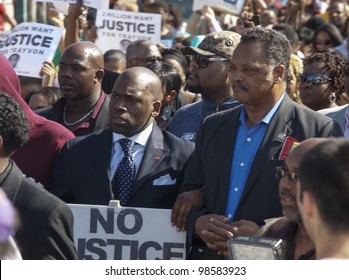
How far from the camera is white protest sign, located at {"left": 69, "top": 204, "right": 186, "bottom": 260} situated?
5594 mm

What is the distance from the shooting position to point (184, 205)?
5520mm

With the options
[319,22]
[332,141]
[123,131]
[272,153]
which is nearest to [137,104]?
[123,131]

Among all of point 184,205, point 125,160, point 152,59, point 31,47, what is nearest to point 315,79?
point 125,160

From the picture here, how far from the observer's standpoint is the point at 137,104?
247 inches

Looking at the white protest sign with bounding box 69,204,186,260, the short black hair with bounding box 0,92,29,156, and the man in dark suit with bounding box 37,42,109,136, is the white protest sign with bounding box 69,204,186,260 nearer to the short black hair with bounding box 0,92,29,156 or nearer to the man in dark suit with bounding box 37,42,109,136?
the short black hair with bounding box 0,92,29,156

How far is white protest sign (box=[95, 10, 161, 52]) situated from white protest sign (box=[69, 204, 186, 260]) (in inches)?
202

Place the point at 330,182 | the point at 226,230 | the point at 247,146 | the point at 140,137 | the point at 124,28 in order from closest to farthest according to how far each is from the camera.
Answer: the point at 330,182 → the point at 226,230 → the point at 247,146 → the point at 140,137 → the point at 124,28

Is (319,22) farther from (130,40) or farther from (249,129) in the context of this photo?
(249,129)

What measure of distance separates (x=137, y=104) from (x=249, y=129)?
992 mm

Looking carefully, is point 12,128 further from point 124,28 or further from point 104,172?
point 124,28

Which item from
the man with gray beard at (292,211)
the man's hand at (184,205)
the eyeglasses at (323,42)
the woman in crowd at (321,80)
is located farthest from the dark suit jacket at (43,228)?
the eyeglasses at (323,42)

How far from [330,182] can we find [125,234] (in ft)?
8.93

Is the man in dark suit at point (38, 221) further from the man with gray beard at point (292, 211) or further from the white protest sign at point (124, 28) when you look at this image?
the white protest sign at point (124, 28)

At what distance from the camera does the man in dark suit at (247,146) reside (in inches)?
209
